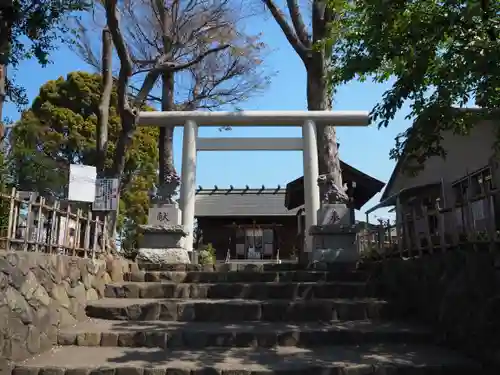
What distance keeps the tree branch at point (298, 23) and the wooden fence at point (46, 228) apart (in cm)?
817

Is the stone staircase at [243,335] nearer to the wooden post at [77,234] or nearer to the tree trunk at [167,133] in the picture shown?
the wooden post at [77,234]

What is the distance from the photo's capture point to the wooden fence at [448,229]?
14.5ft

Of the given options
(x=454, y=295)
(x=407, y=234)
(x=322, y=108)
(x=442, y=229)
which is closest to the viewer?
(x=454, y=295)

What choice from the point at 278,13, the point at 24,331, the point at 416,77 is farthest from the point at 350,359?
the point at 278,13

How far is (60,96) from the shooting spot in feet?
57.5

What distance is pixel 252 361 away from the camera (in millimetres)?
4457

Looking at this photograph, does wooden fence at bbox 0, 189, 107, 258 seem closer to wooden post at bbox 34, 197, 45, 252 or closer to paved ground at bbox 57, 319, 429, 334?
wooden post at bbox 34, 197, 45, 252

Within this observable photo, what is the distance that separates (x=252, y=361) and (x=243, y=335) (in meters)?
0.57

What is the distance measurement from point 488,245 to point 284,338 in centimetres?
240

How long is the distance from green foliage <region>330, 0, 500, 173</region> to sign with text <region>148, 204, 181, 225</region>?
5.29m

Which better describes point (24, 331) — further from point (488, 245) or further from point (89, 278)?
point (488, 245)

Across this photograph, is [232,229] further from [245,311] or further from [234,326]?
[234,326]

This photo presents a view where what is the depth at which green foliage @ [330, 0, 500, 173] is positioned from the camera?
4.14 m

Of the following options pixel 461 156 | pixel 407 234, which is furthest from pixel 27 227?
pixel 461 156
